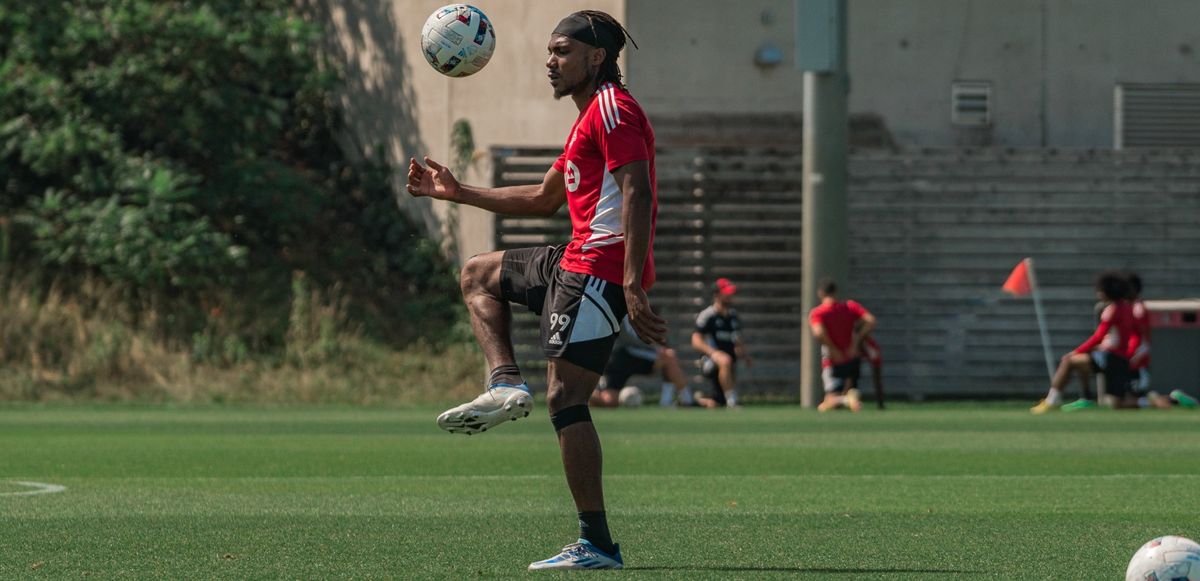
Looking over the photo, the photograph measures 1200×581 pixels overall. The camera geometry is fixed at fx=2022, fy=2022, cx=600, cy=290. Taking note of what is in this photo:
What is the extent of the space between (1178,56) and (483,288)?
23.4m

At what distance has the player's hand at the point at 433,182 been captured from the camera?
840 cm

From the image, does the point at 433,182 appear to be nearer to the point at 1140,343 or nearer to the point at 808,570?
the point at 808,570

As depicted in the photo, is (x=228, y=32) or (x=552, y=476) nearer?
(x=552, y=476)

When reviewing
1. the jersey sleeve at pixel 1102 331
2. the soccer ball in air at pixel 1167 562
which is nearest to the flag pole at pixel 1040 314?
the jersey sleeve at pixel 1102 331

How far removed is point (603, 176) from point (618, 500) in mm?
3775

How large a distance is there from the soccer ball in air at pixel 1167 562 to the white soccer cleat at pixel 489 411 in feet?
7.92

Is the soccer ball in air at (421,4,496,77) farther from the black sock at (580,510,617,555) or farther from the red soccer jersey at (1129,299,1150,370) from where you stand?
the red soccer jersey at (1129,299,1150,370)

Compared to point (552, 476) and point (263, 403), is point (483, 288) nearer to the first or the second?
point (552, 476)

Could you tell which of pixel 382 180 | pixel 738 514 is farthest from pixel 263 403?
pixel 738 514

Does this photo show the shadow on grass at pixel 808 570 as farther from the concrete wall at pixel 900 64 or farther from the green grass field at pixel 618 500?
the concrete wall at pixel 900 64

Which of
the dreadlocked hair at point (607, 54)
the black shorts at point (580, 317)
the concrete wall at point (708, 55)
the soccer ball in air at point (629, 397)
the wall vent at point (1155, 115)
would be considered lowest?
the soccer ball in air at point (629, 397)

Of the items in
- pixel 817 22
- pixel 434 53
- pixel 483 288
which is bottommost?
pixel 483 288

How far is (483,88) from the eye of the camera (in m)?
29.5

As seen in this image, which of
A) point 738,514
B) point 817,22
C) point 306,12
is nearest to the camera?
point 738,514
